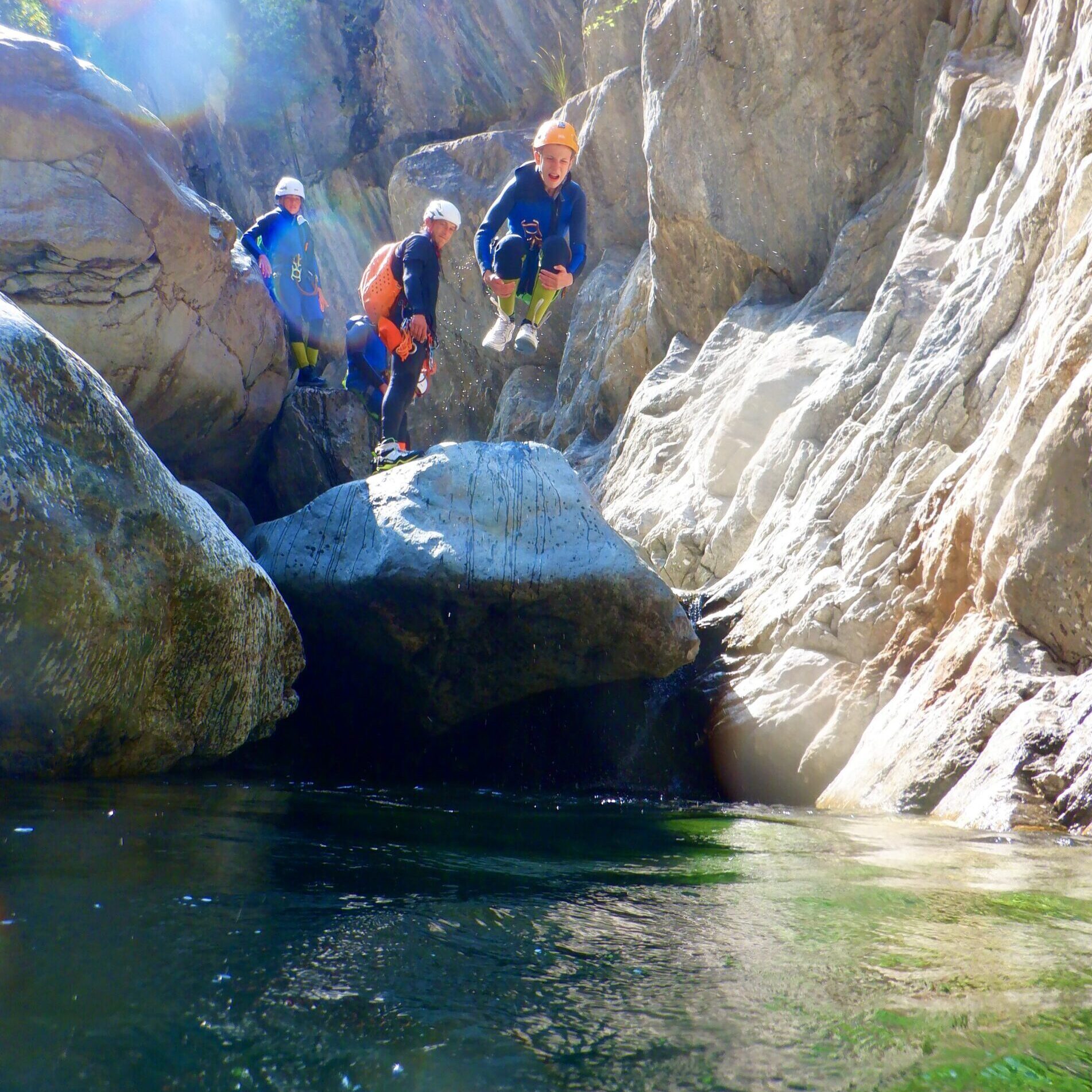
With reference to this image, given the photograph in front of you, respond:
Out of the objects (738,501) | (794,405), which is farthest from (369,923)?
(794,405)

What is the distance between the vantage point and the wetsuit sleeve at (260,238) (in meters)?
9.14

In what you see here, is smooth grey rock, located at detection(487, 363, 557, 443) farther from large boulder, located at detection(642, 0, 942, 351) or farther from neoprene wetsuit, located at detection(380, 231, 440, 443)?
neoprene wetsuit, located at detection(380, 231, 440, 443)

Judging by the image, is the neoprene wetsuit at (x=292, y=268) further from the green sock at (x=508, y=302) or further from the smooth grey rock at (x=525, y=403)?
the smooth grey rock at (x=525, y=403)

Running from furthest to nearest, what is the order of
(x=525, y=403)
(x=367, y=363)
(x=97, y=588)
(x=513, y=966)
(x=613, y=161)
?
(x=525, y=403), (x=613, y=161), (x=367, y=363), (x=97, y=588), (x=513, y=966)

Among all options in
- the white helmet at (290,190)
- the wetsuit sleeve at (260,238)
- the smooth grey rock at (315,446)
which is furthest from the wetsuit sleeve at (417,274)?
the white helmet at (290,190)

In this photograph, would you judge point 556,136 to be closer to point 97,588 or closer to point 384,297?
point 384,297

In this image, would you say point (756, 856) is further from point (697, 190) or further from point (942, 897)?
point (697, 190)

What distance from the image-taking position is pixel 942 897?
2.36m

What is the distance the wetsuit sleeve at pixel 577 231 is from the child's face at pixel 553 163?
0.21 metres

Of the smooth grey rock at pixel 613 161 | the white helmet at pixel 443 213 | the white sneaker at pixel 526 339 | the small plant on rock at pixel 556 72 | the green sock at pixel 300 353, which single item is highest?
the small plant on rock at pixel 556 72

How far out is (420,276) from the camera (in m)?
7.35

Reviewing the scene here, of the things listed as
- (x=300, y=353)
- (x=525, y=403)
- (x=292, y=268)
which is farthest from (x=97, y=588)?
(x=525, y=403)

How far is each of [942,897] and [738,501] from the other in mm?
6566

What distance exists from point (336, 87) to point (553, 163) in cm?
1423
